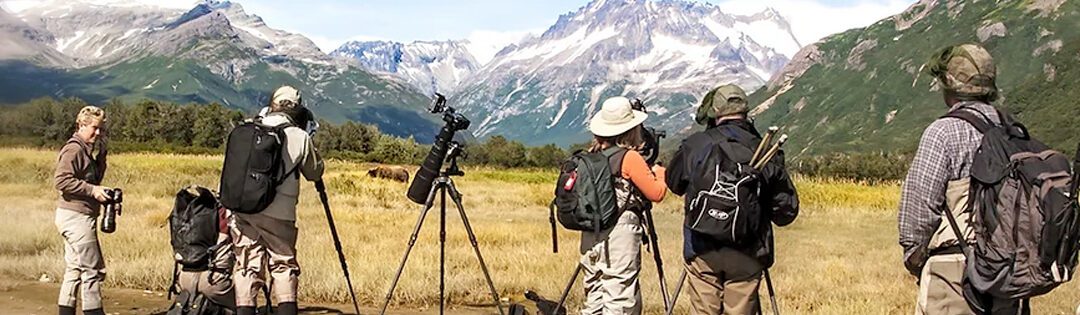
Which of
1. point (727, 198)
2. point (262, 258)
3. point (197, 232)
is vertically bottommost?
point (262, 258)

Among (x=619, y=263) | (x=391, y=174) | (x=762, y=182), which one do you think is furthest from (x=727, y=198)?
(x=391, y=174)

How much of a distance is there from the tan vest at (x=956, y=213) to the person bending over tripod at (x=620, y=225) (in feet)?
6.41

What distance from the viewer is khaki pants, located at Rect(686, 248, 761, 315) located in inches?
219

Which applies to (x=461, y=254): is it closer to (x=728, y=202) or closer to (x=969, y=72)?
(x=728, y=202)

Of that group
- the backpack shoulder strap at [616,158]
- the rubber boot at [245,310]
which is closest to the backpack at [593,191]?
the backpack shoulder strap at [616,158]

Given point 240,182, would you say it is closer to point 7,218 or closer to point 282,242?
point 282,242

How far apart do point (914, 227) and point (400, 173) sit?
3125 cm

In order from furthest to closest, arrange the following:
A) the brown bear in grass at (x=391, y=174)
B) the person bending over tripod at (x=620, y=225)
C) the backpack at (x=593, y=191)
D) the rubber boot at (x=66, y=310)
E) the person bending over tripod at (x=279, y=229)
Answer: the brown bear in grass at (x=391, y=174), the rubber boot at (x=66, y=310), the person bending over tripod at (x=279, y=229), the person bending over tripod at (x=620, y=225), the backpack at (x=593, y=191)

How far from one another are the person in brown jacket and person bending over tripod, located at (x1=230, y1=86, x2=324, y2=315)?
4.14 ft

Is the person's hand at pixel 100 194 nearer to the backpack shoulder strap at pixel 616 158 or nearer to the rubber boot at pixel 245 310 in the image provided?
the rubber boot at pixel 245 310

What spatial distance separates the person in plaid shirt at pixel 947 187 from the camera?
4379 millimetres

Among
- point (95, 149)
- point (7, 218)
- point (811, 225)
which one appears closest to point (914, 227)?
point (95, 149)

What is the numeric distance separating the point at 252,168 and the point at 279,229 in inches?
19.6

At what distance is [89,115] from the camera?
6926 mm
